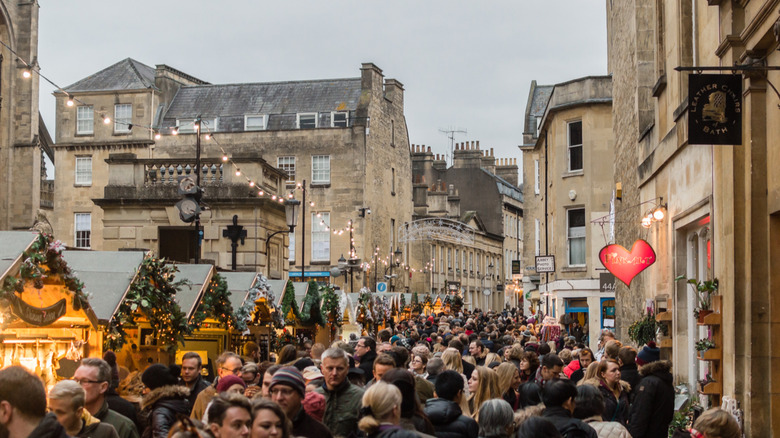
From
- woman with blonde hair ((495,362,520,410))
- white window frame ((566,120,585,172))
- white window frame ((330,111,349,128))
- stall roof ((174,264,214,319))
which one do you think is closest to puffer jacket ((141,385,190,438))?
woman with blonde hair ((495,362,520,410))

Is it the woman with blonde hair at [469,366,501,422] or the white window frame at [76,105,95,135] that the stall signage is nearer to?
the woman with blonde hair at [469,366,501,422]

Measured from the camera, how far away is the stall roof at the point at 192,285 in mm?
13842

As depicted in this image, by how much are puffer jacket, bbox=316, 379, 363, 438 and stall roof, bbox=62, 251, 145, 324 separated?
456 cm

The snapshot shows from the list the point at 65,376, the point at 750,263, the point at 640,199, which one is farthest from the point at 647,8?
the point at 65,376

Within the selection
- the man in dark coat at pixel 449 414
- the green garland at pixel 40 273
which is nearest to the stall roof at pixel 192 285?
the green garland at pixel 40 273

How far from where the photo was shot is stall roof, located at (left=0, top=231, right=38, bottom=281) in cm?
923

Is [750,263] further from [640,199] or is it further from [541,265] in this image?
[541,265]

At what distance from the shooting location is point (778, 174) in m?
9.20

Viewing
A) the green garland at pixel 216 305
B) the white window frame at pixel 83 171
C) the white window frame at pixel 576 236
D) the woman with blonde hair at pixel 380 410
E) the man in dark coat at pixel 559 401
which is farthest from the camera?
the white window frame at pixel 83 171

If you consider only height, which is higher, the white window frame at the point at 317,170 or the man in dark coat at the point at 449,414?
the white window frame at the point at 317,170

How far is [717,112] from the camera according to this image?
32.0 feet

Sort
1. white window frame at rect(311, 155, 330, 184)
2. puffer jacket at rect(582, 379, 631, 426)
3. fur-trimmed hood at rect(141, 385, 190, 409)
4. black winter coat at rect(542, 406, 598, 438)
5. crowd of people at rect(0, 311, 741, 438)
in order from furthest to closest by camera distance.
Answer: white window frame at rect(311, 155, 330, 184) → puffer jacket at rect(582, 379, 631, 426) → fur-trimmed hood at rect(141, 385, 190, 409) → black winter coat at rect(542, 406, 598, 438) → crowd of people at rect(0, 311, 741, 438)

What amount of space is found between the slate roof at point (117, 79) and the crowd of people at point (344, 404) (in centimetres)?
3988

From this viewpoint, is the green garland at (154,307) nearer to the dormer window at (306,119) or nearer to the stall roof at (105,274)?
the stall roof at (105,274)
